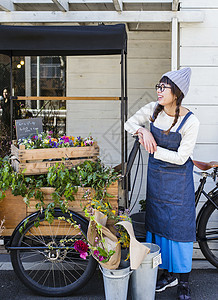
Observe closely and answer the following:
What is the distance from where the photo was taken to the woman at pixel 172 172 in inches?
120

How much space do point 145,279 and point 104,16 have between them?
260 cm

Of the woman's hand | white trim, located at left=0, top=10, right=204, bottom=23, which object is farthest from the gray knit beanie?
white trim, located at left=0, top=10, right=204, bottom=23

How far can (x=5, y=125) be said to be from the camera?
5426 mm

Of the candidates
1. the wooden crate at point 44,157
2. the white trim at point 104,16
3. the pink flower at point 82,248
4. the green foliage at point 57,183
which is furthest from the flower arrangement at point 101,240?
the white trim at point 104,16

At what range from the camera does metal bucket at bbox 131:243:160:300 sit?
298cm

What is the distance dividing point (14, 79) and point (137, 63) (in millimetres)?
1836

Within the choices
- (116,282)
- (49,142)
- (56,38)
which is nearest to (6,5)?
(56,38)

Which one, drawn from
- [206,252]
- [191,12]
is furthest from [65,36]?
[206,252]

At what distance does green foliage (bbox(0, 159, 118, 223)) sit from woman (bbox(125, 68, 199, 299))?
42cm

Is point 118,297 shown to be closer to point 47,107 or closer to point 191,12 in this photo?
point 191,12

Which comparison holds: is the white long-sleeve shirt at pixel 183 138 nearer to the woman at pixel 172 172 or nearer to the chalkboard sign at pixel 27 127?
the woman at pixel 172 172

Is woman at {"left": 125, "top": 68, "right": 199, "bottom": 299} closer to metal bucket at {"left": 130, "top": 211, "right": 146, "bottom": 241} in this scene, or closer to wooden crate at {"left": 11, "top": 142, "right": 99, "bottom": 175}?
metal bucket at {"left": 130, "top": 211, "right": 146, "bottom": 241}

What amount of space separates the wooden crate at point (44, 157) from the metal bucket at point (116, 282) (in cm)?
100

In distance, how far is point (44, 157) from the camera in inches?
132
